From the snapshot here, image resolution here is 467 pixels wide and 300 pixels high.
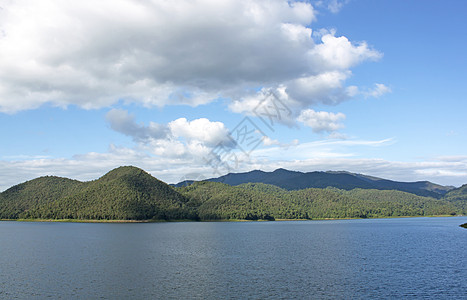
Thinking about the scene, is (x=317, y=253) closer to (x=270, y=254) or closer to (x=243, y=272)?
(x=270, y=254)

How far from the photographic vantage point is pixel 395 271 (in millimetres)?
79562

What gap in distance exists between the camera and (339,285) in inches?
2618

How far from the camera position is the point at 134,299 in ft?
188

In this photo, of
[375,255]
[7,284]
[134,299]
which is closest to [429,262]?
[375,255]

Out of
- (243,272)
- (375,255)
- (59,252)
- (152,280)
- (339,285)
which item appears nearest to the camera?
(339,285)

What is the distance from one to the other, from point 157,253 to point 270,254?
33.5 meters

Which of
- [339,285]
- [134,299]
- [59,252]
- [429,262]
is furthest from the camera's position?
[59,252]

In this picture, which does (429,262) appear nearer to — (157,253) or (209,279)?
(209,279)

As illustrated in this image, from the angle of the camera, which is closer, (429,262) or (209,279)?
(209,279)

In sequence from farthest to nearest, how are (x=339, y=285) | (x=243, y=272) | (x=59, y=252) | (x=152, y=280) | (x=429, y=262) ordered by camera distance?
(x=59, y=252)
(x=429, y=262)
(x=243, y=272)
(x=152, y=280)
(x=339, y=285)

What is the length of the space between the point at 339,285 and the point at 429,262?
3824 centimetres

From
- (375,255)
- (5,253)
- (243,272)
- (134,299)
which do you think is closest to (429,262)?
(375,255)

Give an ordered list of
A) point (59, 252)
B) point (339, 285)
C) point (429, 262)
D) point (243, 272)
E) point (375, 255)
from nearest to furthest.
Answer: point (339, 285), point (243, 272), point (429, 262), point (375, 255), point (59, 252)

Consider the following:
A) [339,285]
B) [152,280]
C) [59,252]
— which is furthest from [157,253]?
[339,285]
